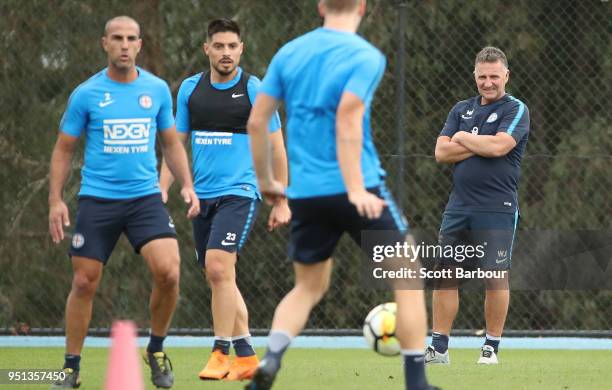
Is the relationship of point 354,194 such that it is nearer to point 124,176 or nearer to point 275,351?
point 275,351

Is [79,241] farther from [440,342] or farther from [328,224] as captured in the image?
[440,342]

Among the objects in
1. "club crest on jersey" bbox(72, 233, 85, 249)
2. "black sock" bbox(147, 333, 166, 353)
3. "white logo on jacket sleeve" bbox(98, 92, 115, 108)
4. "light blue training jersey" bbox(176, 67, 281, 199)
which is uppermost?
"white logo on jacket sleeve" bbox(98, 92, 115, 108)

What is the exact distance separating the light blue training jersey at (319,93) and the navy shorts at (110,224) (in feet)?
4.55

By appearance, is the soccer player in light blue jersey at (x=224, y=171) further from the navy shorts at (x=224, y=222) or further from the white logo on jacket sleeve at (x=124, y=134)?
the white logo on jacket sleeve at (x=124, y=134)

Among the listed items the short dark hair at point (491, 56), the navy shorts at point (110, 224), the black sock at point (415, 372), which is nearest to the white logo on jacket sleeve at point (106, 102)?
the navy shorts at point (110, 224)

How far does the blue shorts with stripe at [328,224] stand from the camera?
5902mm

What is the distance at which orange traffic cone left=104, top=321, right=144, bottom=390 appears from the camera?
205 inches

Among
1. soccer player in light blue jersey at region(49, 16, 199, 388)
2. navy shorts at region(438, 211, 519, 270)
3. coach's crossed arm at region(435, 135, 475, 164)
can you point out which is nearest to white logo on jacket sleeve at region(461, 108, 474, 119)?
coach's crossed arm at region(435, 135, 475, 164)

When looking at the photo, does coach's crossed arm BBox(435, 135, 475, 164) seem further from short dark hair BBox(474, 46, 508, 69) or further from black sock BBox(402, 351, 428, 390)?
black sock BBox(402, 351, 428, 390)

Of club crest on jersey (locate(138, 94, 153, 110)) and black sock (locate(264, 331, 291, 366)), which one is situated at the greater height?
club crest on jersey (locate(138, 94, 153, 110))

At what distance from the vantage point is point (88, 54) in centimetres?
1183

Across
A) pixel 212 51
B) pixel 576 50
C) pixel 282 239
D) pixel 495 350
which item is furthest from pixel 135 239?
pixel 576 50

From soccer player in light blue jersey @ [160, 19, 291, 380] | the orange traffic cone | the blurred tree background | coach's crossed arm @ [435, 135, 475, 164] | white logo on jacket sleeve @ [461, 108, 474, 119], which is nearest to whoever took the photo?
the orange traffic cone

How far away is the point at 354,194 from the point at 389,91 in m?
6.06
